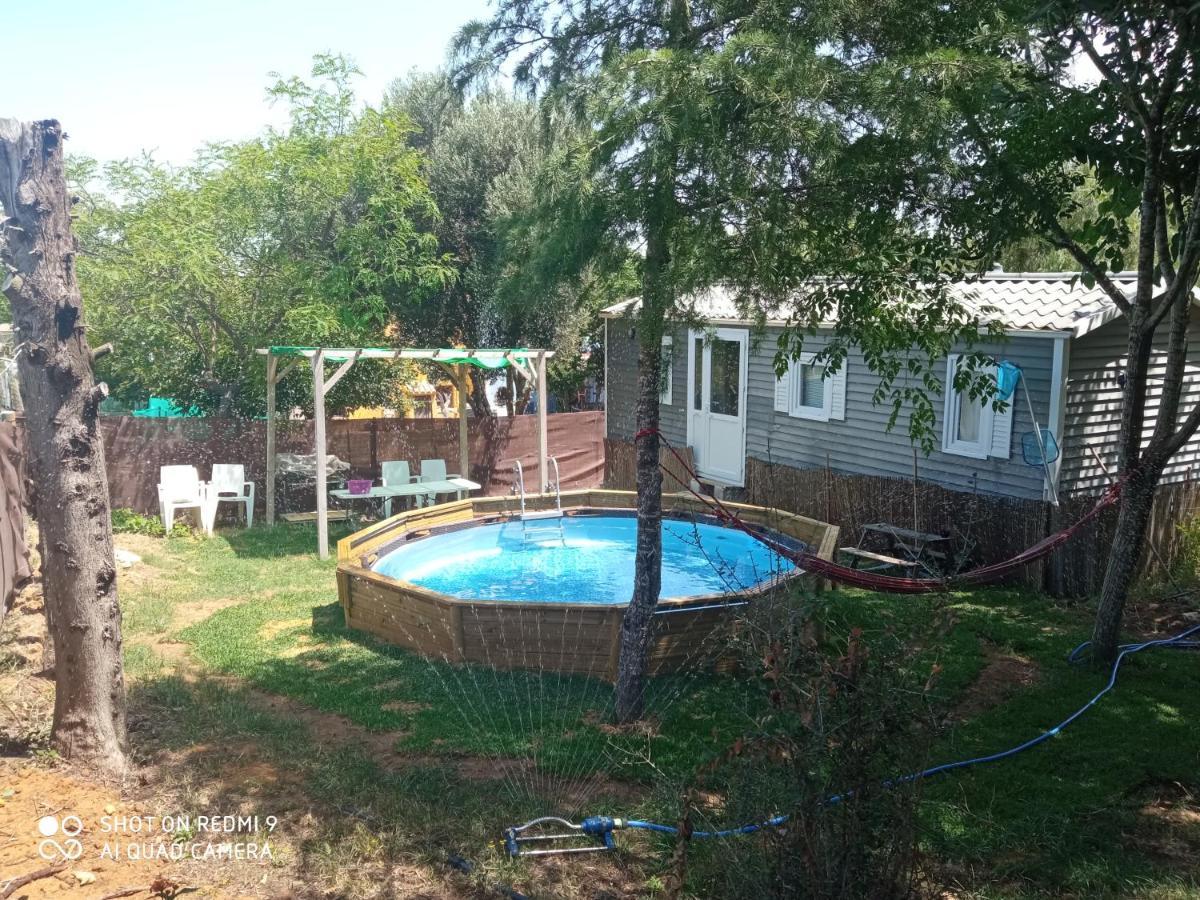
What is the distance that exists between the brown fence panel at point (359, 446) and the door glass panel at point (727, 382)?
2610 millimetres

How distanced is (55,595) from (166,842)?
1577mm

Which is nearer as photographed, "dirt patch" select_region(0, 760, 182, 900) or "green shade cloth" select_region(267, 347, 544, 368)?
"dirt patch" select_region(0, 760, 182, 900)

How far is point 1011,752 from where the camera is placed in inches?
209

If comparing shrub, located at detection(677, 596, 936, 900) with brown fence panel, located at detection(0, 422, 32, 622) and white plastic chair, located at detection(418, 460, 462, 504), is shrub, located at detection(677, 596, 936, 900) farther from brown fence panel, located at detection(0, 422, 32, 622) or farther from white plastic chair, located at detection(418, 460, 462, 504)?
white plastic chair, located at detection(418, 460, 462, 504)

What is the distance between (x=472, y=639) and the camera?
6945 millimetres

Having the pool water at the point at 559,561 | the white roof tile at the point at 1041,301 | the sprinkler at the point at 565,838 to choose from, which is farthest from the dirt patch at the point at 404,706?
the white roof tile at the point at 1041,301

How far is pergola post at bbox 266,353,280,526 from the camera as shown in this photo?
12.1 m

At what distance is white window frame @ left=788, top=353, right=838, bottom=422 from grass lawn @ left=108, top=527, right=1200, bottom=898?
13.4 feet

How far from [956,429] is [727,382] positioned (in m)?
4.27

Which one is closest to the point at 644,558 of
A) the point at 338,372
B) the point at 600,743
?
the point at 600,743

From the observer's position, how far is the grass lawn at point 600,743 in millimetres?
4141

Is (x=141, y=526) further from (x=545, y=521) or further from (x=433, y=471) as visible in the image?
(x=545, y=521)

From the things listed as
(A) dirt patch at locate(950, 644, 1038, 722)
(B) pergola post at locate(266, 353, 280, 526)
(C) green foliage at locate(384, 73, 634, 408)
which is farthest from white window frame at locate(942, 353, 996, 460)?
(B) pergola post at locate(266, 353, 280, 526)

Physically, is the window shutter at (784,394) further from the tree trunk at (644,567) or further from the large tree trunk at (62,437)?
the large tree trunk at (62,437)
